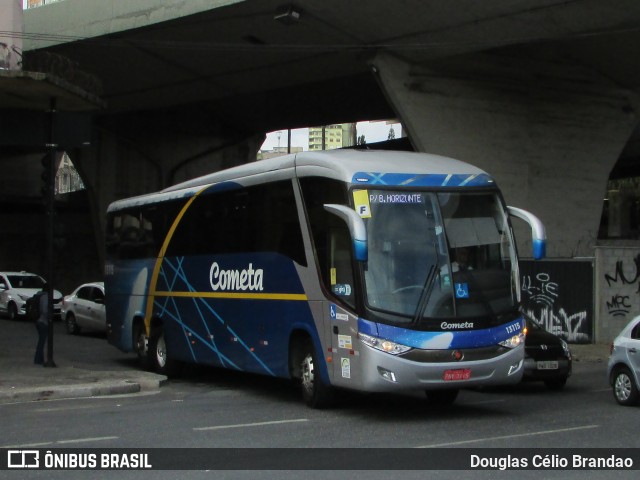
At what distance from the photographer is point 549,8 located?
2384cm

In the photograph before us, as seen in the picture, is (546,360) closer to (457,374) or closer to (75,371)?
(457,374)

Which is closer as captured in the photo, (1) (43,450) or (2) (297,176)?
(1) (43,450)

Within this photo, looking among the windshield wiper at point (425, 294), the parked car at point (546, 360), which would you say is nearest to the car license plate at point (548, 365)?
the parked car at point (546, 360)

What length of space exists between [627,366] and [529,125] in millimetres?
18021

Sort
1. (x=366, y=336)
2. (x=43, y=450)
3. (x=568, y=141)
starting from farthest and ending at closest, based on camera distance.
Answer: (x=568, y=141), (x=366, y=336), (x=43, y=450)

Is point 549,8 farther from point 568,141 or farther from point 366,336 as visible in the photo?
point 366,336

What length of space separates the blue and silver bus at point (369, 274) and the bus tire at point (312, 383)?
0.03m

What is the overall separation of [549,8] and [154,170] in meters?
27.1

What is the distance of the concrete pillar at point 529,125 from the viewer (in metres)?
28.9

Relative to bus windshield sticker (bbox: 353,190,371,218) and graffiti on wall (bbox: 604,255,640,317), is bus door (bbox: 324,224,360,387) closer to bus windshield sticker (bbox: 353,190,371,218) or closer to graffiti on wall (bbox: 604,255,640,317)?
bus windshield sticker (bbox: 353,190,371,218)

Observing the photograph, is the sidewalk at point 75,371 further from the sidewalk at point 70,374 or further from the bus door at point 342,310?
the bus door at point 342,310

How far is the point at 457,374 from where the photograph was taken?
480 inches
